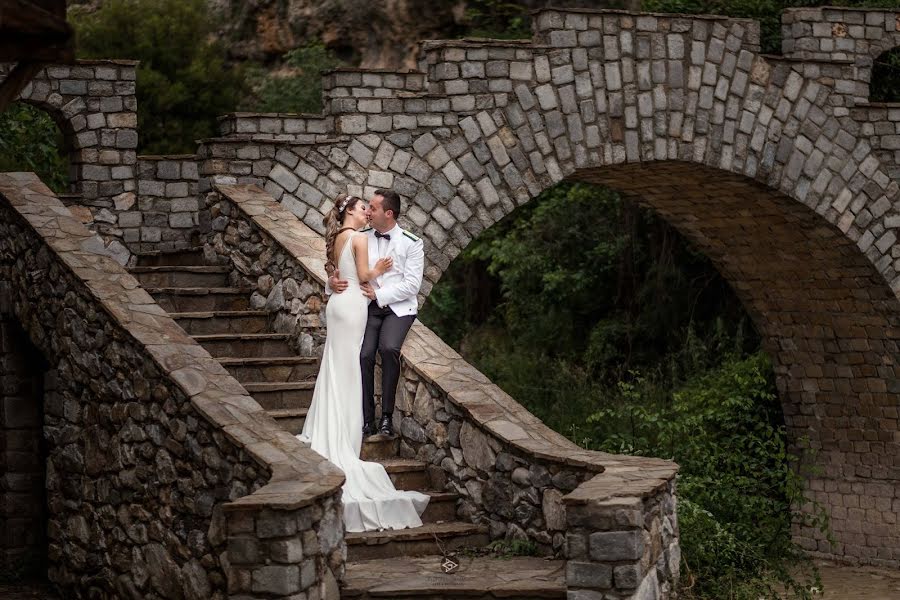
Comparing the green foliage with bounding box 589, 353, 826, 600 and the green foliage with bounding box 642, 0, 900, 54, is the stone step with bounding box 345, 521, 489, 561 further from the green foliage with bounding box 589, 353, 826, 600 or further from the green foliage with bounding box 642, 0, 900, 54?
the green foliage with bounding box 642, 0, 900, 54

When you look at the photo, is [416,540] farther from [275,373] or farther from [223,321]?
[223,321]

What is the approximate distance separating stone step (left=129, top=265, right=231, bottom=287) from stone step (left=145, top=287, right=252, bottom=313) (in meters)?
0.21

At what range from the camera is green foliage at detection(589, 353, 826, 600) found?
9.77 m

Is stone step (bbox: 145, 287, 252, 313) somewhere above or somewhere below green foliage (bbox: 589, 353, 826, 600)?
above

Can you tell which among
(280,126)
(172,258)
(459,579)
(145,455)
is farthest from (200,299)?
(459,579)

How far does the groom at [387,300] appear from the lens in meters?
8.35

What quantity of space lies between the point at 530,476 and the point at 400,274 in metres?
1.62

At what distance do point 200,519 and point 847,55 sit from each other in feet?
28.5

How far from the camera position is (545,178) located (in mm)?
11781

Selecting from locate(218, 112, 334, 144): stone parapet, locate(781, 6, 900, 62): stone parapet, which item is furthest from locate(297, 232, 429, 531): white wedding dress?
locate(781, 6, 900, 62): stone parapet

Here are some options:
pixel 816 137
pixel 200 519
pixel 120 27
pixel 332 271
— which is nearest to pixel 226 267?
pixel 332 271

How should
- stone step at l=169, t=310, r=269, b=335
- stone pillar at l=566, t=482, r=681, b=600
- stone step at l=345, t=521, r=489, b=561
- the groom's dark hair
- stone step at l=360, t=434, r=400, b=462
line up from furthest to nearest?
stone step at l=169, t=310, r=269, b=335 < the groom's dark hair < stone step at l=360, t=434, r=400, b=462 < stone step at l=345, t=521, r=489, b=561 < stone pillar at l=566, t=482, r=681, b=600

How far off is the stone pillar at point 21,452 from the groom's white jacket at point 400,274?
10.1 feet

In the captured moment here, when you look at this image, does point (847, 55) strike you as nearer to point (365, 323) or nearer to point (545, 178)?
point (545, 178)
